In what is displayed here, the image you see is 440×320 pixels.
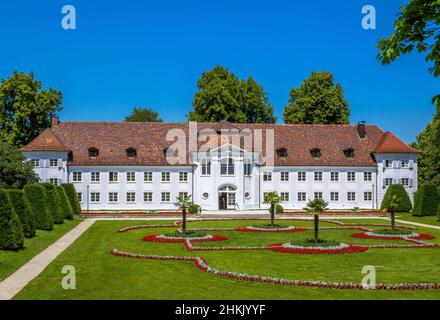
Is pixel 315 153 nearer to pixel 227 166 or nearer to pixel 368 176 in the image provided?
pixel 368 176

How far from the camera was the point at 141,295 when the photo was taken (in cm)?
1838

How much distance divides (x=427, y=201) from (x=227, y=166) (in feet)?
73.5

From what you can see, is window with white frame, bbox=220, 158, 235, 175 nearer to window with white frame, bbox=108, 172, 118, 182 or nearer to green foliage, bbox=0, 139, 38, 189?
window with white frame, bbox=108, 172, 118, 182

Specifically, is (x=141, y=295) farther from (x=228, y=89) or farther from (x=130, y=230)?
(x=228, y=89)

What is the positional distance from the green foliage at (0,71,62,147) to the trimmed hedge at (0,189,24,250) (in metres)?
44.6

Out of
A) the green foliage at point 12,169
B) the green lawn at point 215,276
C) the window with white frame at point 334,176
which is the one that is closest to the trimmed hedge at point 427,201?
the window with white frame at point 334,176

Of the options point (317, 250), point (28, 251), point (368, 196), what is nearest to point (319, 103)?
point (368, 196)

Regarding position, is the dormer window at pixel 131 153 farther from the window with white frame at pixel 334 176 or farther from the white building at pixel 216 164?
the window with white frame at pixel 334 176

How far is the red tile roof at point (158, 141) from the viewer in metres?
67.1

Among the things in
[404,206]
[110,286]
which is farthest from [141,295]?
[404,206]

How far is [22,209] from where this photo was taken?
33219 mm

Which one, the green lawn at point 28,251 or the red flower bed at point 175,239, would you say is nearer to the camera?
the green lawn at point 28,251

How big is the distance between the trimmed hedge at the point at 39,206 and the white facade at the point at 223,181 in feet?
83.9
